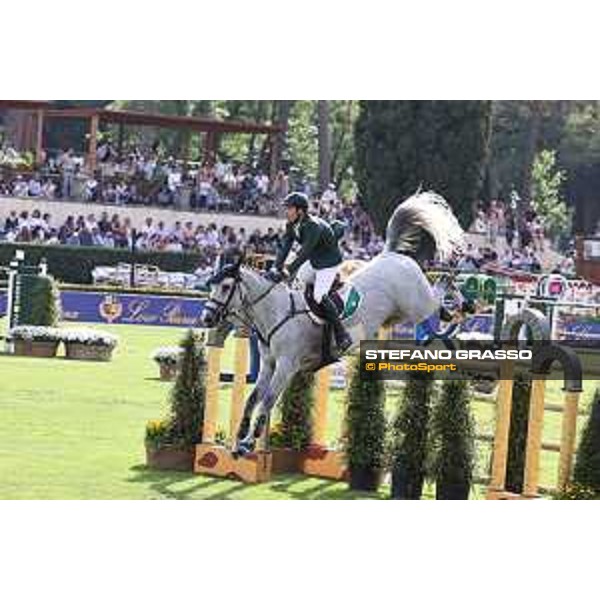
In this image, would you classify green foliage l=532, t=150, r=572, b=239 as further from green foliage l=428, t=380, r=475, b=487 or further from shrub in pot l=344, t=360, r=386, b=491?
shrub in pot l=344, t=360, r=386, b=491

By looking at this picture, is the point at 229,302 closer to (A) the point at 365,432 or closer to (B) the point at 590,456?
(A) the point at 365,432

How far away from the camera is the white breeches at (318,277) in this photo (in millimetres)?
11336

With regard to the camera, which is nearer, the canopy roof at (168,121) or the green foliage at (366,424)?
the green foliage at (366,424)

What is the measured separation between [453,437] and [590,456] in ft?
2.96

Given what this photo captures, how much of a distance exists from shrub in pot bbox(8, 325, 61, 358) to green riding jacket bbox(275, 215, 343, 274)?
653cm

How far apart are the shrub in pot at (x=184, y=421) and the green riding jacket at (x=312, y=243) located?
0.90m

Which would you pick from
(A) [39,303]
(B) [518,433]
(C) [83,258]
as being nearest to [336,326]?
(B) [518,433]

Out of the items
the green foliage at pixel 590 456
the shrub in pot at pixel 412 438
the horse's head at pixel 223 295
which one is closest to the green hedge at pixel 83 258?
the horse's head at pixel 223 295

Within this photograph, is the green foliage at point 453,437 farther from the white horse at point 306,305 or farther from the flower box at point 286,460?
the flower box at point 286,460

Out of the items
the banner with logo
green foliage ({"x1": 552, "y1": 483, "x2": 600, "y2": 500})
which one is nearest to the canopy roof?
the banner with logo

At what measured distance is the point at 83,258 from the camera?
15.7 metres
